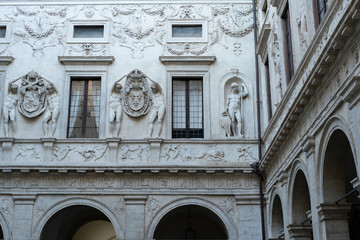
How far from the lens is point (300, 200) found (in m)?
13.5

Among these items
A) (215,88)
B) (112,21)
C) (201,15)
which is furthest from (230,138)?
(112,21)

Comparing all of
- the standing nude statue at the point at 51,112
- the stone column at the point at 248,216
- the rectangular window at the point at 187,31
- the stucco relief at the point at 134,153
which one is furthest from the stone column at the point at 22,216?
the rectangular window at the point at 187,31

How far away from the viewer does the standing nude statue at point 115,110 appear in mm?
18266

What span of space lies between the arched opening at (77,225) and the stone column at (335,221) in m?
9.97

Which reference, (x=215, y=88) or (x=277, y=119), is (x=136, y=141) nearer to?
(x=215, y=88)

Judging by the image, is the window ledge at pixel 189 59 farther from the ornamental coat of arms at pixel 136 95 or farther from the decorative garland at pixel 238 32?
the decorative garland at pixel 238 32

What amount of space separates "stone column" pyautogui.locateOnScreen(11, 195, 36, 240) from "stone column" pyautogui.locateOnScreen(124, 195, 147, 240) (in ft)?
10.3

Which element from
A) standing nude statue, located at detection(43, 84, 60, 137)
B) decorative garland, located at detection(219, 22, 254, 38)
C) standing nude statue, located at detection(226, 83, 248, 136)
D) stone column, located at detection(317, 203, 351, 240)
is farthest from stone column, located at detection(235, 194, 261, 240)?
standing nude statue, located at detection(43, 84, 60, 137)

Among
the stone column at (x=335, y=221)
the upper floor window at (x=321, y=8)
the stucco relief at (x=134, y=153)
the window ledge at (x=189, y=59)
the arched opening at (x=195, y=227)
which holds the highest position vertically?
the window ledge at (x=189, y=59)

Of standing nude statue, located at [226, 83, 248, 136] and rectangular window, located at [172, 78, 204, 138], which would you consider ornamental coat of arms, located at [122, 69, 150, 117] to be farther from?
standing nude statue, located at [226, 83, 248, 136]

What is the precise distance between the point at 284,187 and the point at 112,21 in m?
9.41

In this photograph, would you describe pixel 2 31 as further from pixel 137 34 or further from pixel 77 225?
pixel 77 225

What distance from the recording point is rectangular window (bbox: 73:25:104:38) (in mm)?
19688

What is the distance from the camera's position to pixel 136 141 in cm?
1805
